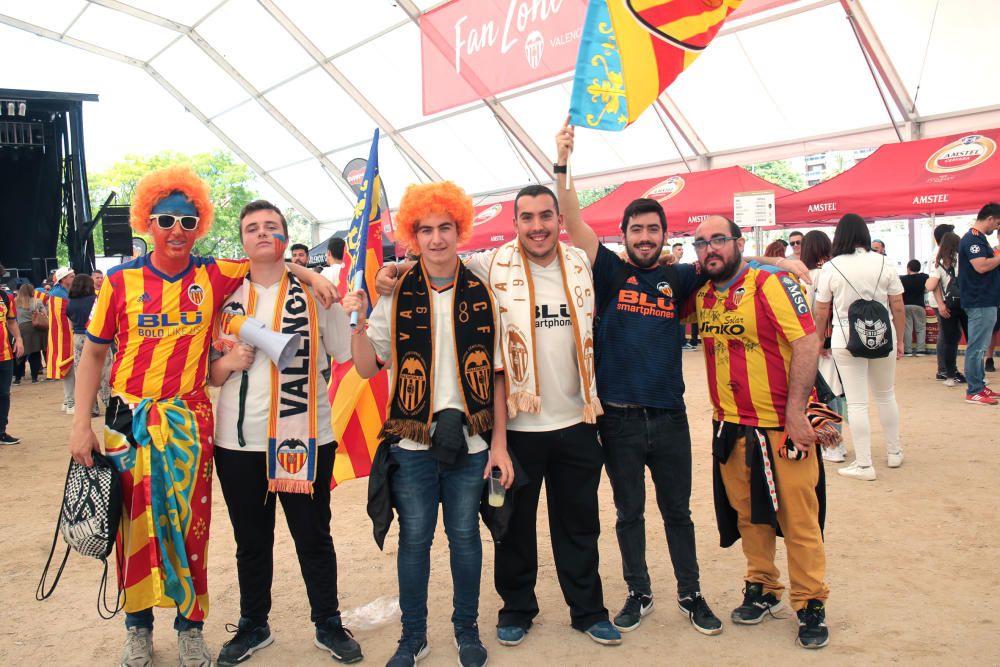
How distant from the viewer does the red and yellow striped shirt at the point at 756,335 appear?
2.88 metres

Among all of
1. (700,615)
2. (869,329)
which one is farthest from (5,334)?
(869,329)

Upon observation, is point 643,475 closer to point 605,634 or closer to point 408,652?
point 605,634

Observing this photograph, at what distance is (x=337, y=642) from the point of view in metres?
2.84

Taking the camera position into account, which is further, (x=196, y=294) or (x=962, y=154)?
(x=962, y=154)

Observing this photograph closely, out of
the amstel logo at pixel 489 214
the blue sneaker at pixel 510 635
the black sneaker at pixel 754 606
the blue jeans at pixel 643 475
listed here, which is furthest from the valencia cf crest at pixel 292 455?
the amstel logo at pixel 489 214

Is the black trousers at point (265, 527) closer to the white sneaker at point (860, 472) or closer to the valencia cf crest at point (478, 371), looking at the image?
the valencia cf crest at point (478, 371)

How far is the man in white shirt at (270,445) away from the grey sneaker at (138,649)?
10.6 inches

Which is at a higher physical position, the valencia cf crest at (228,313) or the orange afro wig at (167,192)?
the orange afro wig at (167,192)

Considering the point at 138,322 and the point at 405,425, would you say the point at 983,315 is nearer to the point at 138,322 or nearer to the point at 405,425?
the point at 405,425

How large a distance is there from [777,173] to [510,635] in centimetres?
1467

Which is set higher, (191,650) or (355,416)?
(355,416)

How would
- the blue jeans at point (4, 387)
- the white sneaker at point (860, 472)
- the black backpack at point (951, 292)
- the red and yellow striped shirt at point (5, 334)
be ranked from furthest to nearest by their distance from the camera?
the black backpack at point (951, 292)
the blue jeans at point (4, 387)
the red and yellow striped shirt at point (5, 334)
the white sneaker at point (860, 472)

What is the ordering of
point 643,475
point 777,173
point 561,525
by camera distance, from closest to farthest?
point 561,525, point 643,475, point 777,173

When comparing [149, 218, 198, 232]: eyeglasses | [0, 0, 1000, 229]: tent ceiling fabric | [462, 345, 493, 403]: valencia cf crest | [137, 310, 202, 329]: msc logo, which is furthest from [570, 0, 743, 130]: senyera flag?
[0, 0, 1000, 229]: tent ceiling fabric
